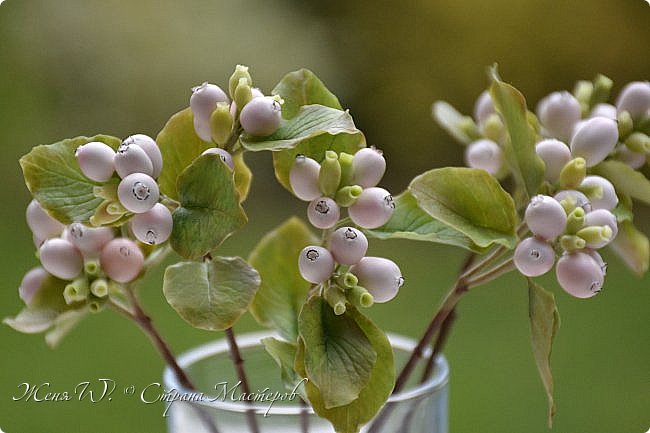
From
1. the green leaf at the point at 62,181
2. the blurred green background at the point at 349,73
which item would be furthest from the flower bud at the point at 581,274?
the blurred green background at the point at 349,73

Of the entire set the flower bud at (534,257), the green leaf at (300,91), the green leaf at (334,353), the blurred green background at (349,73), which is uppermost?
the green leaf at (300,91)

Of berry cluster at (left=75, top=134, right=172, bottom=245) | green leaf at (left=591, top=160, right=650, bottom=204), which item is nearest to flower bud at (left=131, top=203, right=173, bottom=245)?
berry cluster at (left=75, top=134, right=172, bottom=245)

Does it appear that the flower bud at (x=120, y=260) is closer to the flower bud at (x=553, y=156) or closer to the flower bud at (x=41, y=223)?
the flower bud at (x=41, y=223)

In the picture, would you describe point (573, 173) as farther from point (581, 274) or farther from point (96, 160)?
point (96, 160)

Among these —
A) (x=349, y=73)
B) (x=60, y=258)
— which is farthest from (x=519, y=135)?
(x=349, y=73)

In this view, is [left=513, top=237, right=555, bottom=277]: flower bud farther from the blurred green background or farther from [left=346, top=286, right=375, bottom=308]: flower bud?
the blurred green background
